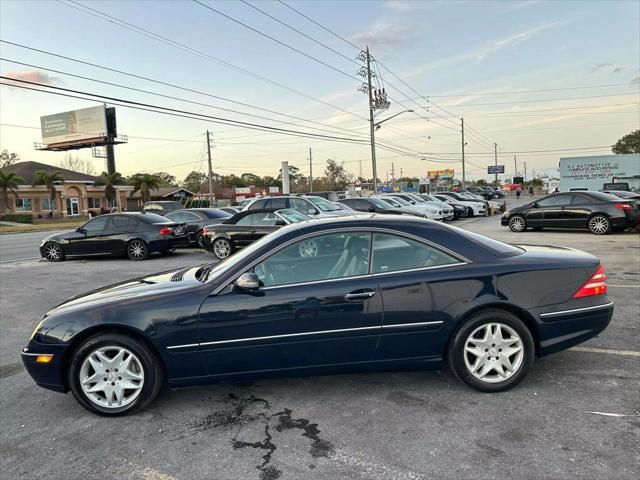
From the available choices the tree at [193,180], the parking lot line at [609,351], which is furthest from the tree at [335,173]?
the parking lot line at [609,351]

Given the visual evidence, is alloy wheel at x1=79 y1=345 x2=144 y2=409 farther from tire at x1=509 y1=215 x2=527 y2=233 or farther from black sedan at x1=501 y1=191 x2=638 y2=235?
tire at x1=509 y1=215 x2=527 y2=233

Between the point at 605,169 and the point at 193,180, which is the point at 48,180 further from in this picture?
the point at 193,180

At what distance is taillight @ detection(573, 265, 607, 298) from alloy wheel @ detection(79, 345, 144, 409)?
3560 mm

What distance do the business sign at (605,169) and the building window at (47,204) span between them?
53122mm

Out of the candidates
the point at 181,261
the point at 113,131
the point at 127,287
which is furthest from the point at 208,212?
the point at 113,131

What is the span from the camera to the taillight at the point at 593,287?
3.73 metres

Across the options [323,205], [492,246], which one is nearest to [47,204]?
[323,205]

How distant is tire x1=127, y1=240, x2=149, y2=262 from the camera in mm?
12836

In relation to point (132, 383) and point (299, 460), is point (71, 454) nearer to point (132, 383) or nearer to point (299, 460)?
point (132, 383)

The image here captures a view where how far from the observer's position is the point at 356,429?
3.18m

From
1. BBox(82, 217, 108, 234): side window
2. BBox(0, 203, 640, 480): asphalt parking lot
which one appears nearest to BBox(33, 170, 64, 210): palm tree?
BBox(82, 217, 108, 234): side window

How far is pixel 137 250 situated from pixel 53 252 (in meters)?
2.71

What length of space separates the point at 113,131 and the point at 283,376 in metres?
70.1

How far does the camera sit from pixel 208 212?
15.8 m
